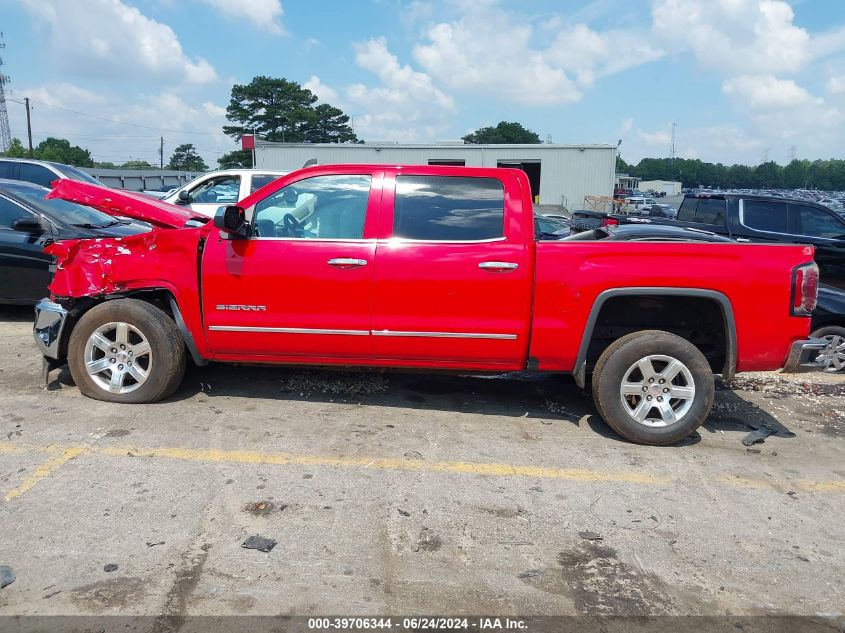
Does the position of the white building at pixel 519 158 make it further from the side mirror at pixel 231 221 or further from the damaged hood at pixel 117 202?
the side mirror at pixel 231 221

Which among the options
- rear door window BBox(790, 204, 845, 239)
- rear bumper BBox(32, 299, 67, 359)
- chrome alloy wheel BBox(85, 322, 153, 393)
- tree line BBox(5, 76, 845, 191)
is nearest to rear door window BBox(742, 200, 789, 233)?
rear door window BBox(790, 204, 845, 239)

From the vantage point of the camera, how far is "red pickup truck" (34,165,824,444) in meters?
4.37

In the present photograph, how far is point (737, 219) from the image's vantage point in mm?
9945

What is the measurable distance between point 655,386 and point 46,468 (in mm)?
3988

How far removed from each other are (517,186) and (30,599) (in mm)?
3750

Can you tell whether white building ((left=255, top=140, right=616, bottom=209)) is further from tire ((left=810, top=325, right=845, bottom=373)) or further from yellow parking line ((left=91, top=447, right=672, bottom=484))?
yellow parking line ((left=91, top=447, right=672, bottom=484))

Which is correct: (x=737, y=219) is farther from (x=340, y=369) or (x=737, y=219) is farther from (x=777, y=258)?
(x=340, y=369)

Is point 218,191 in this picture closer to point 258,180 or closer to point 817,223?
point 258,180

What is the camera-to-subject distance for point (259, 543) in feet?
10.3

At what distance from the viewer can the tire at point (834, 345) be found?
21.0 feet

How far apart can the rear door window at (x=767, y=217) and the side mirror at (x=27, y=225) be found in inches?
383

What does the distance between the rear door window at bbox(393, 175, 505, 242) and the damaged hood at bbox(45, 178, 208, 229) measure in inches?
71.4

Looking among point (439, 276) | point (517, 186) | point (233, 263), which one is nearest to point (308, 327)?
point (233, 263)

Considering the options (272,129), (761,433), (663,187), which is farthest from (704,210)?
(663,187)
